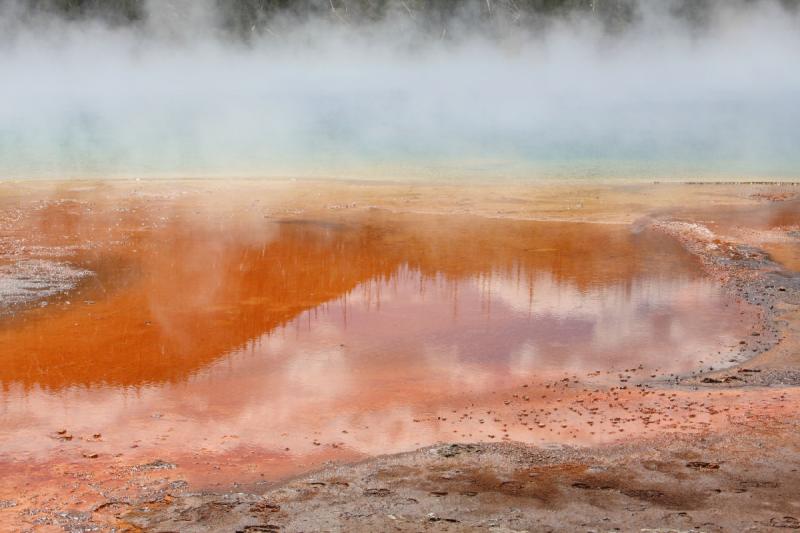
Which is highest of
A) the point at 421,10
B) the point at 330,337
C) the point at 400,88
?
the point at 421,10

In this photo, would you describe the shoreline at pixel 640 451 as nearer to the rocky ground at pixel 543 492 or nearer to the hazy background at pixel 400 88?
the rocky ground at pixel 543 492

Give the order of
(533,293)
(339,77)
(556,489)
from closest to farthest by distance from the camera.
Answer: (556,489) < (533,293) < (339,77)

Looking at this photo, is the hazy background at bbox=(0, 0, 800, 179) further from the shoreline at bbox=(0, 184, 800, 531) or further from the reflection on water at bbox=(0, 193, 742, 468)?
the shoreline at bbox=(0, 184, 800, 531)

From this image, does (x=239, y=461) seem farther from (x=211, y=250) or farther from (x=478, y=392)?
(x=211, y=250)

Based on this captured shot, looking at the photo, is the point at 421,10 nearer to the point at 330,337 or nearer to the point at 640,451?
the point at 330,337

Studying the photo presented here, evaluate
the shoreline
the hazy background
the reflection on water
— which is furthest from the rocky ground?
the hazy background

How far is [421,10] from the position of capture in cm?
7162

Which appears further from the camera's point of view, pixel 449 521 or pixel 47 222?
pixel 47 222

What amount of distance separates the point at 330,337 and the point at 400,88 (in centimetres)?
5281


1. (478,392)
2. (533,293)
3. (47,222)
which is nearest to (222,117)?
(47,222)

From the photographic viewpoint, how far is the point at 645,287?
40.7 ft

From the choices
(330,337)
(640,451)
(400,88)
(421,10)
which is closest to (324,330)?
(330,337)

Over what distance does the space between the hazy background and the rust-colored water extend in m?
12.7

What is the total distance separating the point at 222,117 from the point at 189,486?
1626 inches
